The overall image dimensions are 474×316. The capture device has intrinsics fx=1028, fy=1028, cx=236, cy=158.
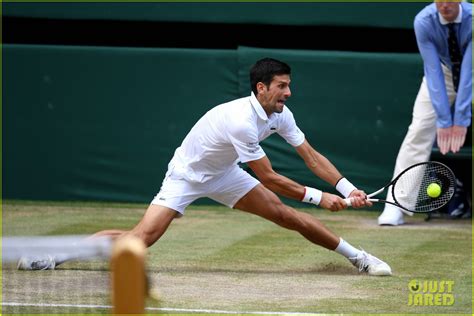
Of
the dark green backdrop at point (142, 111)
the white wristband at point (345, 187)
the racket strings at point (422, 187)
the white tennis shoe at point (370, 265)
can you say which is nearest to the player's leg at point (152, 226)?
the white wristband at point (345, 187)

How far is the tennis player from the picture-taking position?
7152 mm

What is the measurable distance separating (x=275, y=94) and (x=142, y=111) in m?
4.94

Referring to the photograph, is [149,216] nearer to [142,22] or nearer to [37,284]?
[37,284]

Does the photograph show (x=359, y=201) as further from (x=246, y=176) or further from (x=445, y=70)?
(x=445, y=70)

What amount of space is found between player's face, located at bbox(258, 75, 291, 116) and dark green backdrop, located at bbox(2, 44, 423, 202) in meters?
4.41

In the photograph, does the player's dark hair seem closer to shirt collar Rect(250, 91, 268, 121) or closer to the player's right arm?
shirt collar Rect(250, 91, 268, 121)

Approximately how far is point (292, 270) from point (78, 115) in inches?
193

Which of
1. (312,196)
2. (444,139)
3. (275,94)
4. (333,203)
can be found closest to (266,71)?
(275,94)

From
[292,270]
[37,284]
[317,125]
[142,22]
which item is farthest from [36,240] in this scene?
[142,22]

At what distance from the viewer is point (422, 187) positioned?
7891mm

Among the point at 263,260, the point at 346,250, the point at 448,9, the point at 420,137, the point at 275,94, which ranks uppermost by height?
the point at 448,9

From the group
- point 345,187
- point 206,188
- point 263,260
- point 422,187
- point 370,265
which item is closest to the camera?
point 345,187

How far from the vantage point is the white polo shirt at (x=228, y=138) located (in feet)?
23.4

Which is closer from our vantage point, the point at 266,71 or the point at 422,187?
the point at 266,71
